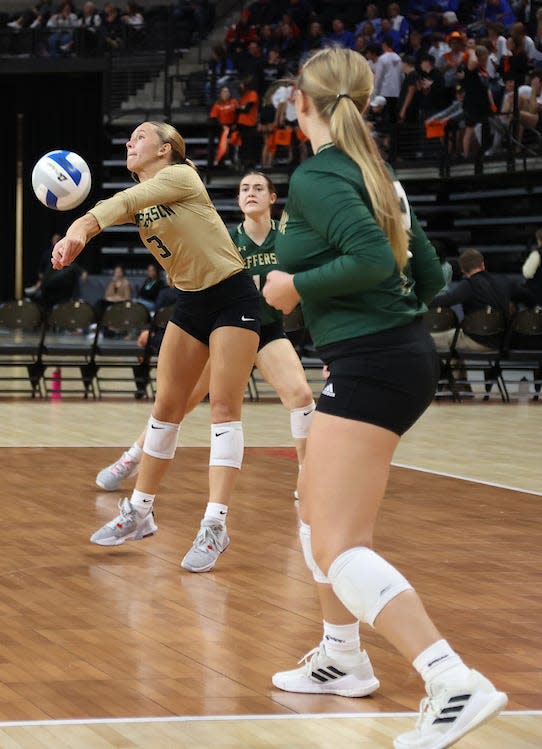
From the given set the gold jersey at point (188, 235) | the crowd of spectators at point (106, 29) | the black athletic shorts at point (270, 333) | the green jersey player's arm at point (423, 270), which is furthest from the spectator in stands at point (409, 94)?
the green jersey player's arm at point (423, 270)

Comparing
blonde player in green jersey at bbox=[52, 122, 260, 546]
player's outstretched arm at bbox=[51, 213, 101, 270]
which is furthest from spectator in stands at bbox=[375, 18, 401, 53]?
player's outstretched arm at bbox=[51, 213, 101, 270]

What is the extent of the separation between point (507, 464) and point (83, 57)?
58.0ft

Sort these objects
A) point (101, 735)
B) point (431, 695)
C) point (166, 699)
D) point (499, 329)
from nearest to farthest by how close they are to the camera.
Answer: point (431, 695) → point (101, 735) → point (166, 699) → point (499, 329)

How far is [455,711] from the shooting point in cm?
294

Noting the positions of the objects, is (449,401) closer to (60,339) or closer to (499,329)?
(499,329)

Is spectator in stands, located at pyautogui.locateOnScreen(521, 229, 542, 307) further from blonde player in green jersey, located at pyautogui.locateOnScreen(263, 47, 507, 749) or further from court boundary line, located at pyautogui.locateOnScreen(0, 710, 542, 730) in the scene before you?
blonde player in green jersey, located at pyautogui.locateOnScreen(263, 47, 507, 749)

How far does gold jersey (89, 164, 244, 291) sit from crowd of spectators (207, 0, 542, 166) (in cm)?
1201

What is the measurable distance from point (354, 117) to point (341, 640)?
1.41 metres

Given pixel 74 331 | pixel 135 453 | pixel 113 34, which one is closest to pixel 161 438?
pixel 135 453

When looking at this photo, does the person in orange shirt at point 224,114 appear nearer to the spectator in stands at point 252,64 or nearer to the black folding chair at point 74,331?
the spectator in stands at point 252,64

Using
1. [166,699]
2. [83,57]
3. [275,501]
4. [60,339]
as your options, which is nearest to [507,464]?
[275,501]

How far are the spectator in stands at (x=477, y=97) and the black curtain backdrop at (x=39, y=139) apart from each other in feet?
35.0

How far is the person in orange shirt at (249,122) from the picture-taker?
67.4ft

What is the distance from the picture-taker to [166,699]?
3574mm
